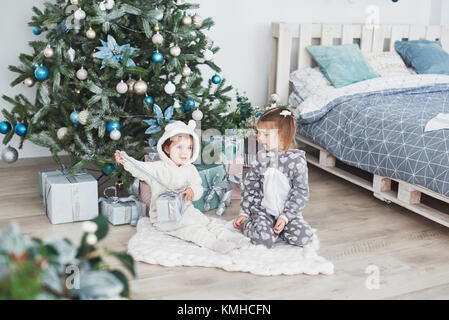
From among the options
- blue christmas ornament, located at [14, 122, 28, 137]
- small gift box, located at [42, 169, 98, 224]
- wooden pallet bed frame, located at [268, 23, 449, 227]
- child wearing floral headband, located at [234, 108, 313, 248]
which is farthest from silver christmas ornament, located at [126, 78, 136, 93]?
wooden pallet bed frame, located at [268, 23, 449, 227]

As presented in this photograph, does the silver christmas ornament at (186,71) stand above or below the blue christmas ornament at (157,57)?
below

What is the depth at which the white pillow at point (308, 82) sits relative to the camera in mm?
3400

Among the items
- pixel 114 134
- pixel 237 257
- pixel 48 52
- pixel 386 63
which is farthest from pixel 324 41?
pixel 237 257

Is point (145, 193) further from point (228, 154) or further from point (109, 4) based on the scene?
point (109, 4)

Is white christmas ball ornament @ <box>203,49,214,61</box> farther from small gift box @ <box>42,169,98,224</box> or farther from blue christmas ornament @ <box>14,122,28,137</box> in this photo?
blue christmas ornament @ <box>14,122,28,137</box>

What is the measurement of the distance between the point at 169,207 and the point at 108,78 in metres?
0.71

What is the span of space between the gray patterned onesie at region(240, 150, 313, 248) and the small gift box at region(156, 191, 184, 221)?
0.98 ft

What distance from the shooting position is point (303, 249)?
212 cm

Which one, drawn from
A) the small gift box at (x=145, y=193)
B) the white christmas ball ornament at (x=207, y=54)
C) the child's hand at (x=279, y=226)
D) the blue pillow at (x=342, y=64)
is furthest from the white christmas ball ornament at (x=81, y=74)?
the blue pillow at (x=342, y=64)

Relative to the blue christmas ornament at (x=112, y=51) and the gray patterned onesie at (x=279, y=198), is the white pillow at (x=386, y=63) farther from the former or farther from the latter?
the blue christmas ornament at (x=112, y=51)

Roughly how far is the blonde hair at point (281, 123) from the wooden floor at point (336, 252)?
0.47 meters

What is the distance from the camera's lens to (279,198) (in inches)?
88.0
